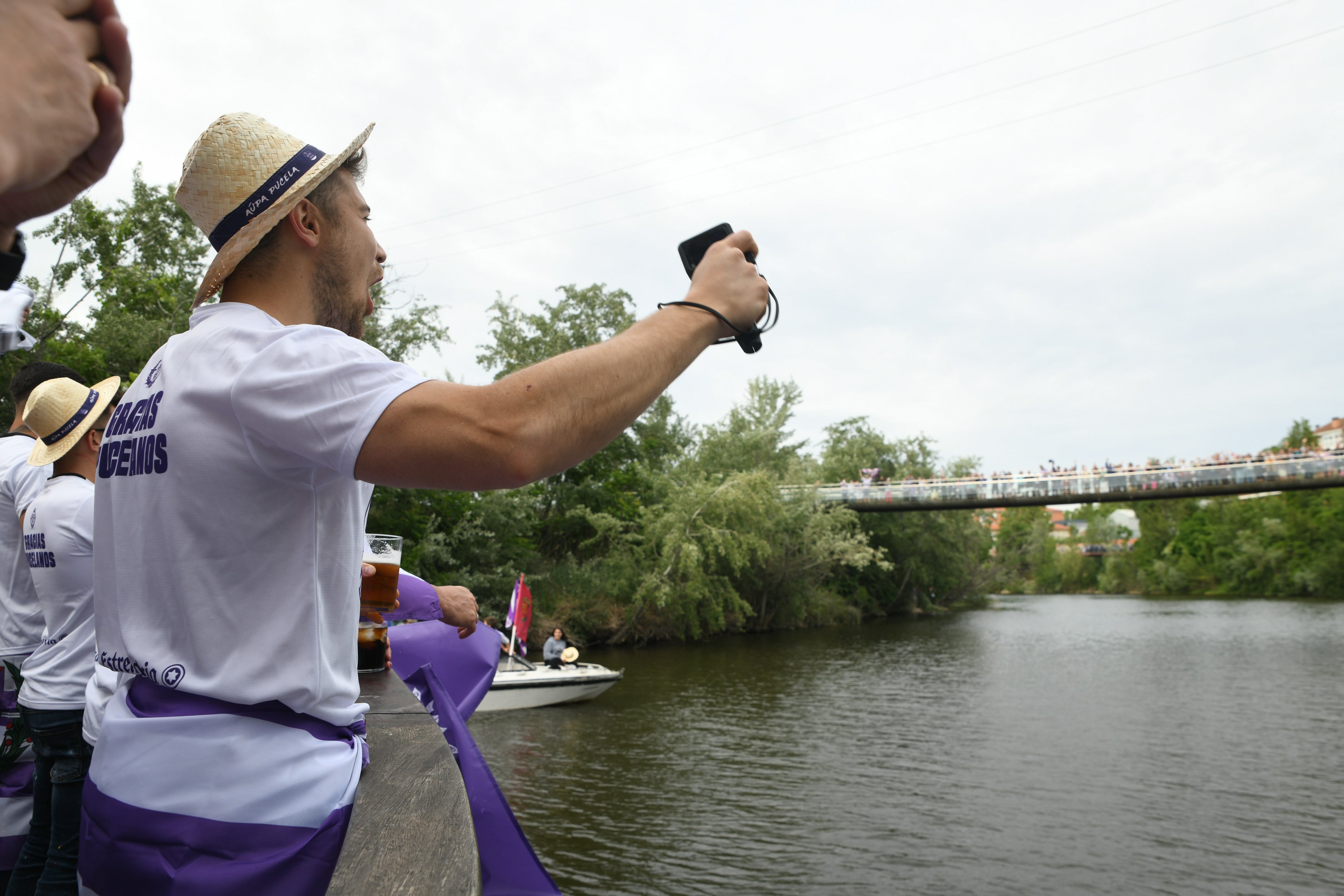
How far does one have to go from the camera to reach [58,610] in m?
2.64

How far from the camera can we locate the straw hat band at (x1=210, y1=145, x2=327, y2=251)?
53.3 inches

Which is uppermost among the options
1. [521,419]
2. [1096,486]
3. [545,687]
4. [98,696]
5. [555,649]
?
[1096,486]

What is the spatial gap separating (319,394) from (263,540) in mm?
255

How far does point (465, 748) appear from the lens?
2.16m

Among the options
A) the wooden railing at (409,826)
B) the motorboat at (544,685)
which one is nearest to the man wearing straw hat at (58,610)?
the wooden railing at (409,826)

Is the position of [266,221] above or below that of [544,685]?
above

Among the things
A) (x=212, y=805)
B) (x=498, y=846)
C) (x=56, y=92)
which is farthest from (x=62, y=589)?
(x=56, y=92)

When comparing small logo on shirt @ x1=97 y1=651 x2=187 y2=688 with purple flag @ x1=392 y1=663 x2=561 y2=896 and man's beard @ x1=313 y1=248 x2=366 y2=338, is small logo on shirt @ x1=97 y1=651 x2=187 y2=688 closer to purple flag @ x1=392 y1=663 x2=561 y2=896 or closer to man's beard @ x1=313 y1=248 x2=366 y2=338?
man's beard @ x1=313 y1=248 x2=366 y2=338

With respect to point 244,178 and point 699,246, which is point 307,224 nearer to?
point 244,178

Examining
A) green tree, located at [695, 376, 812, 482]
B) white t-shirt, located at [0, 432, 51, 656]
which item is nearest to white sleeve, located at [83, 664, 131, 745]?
white t-shirt, located at [0, 432, 51, 656]

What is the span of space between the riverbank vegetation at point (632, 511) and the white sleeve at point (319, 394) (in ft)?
68.1

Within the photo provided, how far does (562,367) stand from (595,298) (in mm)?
36800

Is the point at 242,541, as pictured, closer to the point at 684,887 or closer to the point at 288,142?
the point at 288,142

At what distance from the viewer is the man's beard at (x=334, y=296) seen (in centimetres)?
142
